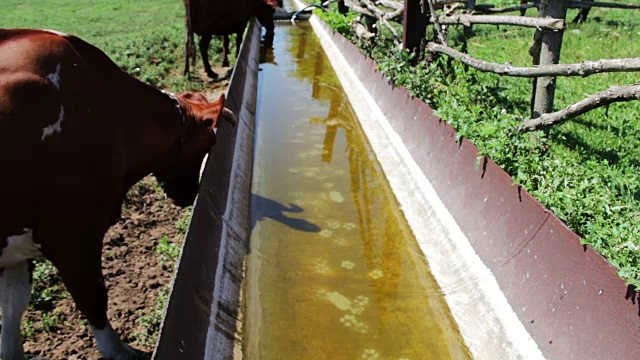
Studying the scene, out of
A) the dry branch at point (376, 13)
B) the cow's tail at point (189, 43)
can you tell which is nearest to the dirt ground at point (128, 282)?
the cow's tail at point (189, 43)

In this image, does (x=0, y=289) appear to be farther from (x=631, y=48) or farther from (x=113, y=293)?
(x=631, y=48)

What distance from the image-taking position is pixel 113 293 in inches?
167

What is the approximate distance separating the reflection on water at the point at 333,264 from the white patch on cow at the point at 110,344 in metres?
0.79

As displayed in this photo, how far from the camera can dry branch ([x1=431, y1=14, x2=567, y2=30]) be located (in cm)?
514

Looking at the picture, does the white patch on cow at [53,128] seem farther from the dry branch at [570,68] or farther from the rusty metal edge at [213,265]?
the dry branch at [570,68]

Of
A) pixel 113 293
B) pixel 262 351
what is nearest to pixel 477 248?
pixel 262 351

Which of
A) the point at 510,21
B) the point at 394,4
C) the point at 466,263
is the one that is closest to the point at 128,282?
the point at 466,263

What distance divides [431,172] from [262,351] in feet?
8.65

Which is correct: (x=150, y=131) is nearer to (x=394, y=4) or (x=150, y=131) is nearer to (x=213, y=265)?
(x=213, y=265)

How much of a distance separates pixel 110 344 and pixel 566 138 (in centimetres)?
503

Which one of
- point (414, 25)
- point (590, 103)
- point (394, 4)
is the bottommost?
point (590, 103)

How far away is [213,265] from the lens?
171 inches

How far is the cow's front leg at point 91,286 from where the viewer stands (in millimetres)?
3344

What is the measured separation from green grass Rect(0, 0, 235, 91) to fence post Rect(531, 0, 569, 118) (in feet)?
19.8
